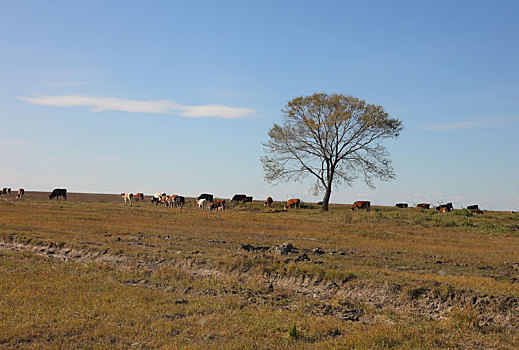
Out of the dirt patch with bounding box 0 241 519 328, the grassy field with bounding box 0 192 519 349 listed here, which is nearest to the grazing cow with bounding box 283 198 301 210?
the grassy field with bounding box 0 192 519 349

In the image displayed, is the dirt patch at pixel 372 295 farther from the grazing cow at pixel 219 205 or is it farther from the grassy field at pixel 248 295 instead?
the grazing cow at pixel 219 205

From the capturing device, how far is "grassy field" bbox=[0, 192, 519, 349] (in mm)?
8367

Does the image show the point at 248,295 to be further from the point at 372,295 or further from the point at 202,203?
the point at 202,203

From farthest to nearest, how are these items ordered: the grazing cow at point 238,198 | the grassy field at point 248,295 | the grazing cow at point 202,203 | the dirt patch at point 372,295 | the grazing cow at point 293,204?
the grazing cow at point 238,198 < the grazing cow at point 202,203 < the grazing cow at point 293,204 < the dirt patch at point 372,295 < the grassy field at point 248,295

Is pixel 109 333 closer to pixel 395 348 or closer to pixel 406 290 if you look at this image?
pixel 395 348

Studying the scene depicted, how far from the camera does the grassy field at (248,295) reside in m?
8.37

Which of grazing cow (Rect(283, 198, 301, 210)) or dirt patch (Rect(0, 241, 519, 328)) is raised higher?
grazing cow (Rect(283, 198, 301, 210))

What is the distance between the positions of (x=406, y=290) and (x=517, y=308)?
7.47ft

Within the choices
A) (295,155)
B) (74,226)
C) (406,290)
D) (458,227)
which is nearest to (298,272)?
(406,290)

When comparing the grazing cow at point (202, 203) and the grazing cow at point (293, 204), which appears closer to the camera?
the grazing cow at point (293, 204)

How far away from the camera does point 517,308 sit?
995 cm

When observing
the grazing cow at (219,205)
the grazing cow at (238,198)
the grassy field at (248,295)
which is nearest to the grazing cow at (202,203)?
the grazing cow at (219,205)

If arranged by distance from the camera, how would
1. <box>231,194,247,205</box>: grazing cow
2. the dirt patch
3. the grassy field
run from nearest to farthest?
the grassy field, the dirt patch, <box>231,194,247,205</box>: grazing cow

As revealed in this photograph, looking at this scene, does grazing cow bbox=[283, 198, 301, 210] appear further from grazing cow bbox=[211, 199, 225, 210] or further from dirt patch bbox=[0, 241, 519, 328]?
dirt patch bbox=[0, 241, 519, 328]
